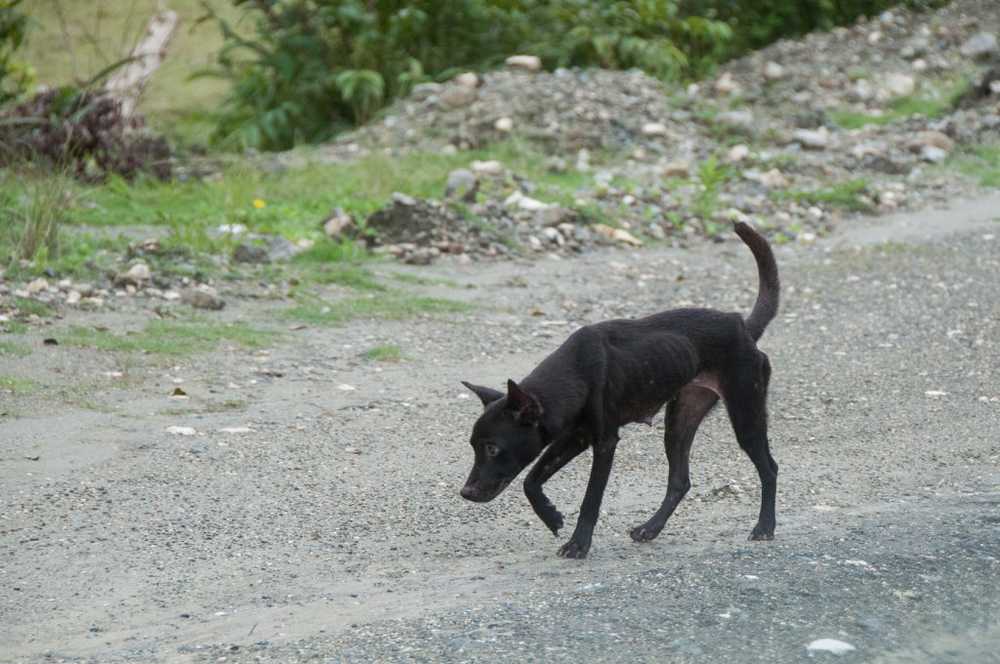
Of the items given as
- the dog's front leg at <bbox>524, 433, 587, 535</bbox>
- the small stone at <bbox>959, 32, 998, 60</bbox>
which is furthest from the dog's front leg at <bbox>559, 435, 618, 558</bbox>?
the small stone at <bbox>959, 32, 998, 60</bbox>

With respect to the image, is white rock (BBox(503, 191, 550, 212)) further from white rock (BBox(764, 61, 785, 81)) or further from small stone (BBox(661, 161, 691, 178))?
white rock (BBox(764, 61, 785, 81))

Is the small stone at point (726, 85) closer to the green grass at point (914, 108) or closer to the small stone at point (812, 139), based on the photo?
the green grass at point (914, 108)

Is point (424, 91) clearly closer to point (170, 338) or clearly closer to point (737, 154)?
point (737, 154)

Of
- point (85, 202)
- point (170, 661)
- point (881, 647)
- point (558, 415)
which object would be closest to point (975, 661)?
point (881, 647)

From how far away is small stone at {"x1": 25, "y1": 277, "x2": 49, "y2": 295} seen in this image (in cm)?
880

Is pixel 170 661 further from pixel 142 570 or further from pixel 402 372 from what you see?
pixel 402 372

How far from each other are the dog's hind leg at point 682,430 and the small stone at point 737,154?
8.21 metres

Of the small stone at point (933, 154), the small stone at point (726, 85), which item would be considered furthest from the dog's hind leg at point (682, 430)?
the small stone at point (726, 85)

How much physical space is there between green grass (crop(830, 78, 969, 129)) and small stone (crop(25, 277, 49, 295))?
9183 mm

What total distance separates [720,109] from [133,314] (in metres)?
8.62

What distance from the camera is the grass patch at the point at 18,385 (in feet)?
23.4

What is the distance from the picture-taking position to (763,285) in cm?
574

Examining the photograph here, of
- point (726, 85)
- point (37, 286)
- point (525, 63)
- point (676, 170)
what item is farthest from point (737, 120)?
point (37, 286)

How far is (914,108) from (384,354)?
369 inches
